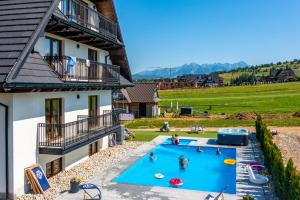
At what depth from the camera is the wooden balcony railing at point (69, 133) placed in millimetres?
14273

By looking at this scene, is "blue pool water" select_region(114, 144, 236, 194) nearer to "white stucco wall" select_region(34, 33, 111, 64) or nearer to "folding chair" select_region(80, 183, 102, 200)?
"folding chair" select_region(80, 183, 102, 200)

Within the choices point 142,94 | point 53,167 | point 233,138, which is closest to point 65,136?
point 53,167

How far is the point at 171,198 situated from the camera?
13430 millimetres

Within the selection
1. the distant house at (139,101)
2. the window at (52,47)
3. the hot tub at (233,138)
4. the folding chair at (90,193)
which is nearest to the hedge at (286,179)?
the folding chair at (90,193)

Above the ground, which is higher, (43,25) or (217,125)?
(43,25)

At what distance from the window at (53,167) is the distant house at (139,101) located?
1146 inches

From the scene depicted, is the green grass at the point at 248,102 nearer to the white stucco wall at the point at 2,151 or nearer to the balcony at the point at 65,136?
the balcony at the point at 65,136

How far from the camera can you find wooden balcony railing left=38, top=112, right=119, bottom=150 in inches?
562

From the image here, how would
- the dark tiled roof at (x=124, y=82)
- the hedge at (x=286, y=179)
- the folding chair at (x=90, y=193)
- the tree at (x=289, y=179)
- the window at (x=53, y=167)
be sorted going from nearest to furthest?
1. the hedge at (x=286, y=179)
2. the tree at (x=289, y=179)
3. the folding chair at (x=90, y=193)
4. the window at (x=53, y=167)
5. the dark tiled roof at (x=124, y=82)

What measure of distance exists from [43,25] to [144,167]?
36.6 ft

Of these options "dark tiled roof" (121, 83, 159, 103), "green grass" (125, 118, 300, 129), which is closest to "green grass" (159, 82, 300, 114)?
"dark tiled roof" (121, 83, 159, 103)

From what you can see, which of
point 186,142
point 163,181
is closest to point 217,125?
point 186,142

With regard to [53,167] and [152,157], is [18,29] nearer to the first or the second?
[53,167]

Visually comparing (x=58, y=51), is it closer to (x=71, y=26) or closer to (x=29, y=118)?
(x=71, y=26)
